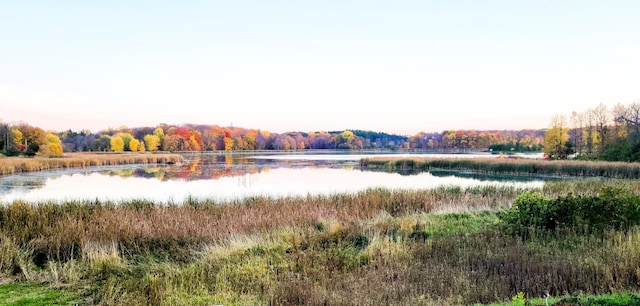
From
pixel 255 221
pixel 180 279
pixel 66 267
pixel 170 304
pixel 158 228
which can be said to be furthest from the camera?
pixel 255 221

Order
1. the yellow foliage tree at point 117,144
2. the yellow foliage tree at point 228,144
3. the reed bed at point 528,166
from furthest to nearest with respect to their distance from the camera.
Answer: the yellow foliage tree at point 228,144 < the yellow foliage tree at point 117,144 < the reed bed at point 528,166

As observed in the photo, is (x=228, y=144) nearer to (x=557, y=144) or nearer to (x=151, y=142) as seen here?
(x=151, y=142)

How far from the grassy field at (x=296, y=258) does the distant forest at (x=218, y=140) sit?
5718 cm

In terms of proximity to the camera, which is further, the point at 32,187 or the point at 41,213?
the point at 32,187

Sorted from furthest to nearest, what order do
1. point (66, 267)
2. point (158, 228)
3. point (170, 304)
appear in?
point (158, 228) < point (66, 267) < point (170, 304)

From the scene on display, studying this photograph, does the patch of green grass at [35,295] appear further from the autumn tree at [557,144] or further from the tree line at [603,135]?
the autumn tree at [557,144]

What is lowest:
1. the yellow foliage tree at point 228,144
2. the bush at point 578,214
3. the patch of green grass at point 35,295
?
the patch of green grass at point 35,295

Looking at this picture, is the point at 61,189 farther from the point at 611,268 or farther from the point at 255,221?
the point at 611,268

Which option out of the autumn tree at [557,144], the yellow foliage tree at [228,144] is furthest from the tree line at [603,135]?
the yellow foliage tree at [228,144]

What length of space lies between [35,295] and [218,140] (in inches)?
5230

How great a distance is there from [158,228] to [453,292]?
283 inches

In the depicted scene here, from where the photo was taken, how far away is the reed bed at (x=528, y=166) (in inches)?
1189

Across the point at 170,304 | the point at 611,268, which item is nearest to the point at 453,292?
the point at 611,268

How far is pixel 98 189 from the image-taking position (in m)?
24.4
